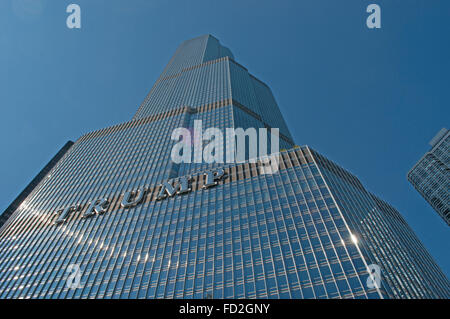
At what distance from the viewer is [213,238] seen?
68.1 metres

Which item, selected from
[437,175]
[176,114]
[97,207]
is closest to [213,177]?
[97,207]

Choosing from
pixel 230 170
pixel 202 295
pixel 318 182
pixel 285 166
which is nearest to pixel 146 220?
pixel 230 170

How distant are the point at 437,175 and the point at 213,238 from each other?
444 ft

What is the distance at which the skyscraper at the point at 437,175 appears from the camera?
14712cm

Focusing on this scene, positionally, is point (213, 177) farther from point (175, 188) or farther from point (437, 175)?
point (437, 175)

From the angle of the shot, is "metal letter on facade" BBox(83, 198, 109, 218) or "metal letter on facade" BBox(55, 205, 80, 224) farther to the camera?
"metal letter on facade" BBox(55, 205, 80, 224)

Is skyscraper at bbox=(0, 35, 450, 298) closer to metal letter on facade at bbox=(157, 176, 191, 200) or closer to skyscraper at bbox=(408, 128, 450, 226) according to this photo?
metal letter on facade at bbox=(157, 176, 191, 200)

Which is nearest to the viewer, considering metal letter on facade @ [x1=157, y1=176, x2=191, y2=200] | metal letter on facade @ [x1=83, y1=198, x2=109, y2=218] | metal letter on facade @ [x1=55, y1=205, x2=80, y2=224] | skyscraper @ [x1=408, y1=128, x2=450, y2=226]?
metal letter on facade @ [x1=157, y1=176, x2=191, y2=200]

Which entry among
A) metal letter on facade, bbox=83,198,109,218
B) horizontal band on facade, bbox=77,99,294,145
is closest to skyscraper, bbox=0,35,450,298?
metal letter on facade, bbox=83,198,109,218

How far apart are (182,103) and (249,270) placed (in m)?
125

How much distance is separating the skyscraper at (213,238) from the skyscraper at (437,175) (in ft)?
196

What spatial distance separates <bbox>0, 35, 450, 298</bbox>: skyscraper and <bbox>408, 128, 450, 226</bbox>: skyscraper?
59.8 m

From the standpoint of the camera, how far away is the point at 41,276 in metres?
75.9

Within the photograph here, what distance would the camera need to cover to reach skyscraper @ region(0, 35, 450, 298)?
2159 inches
